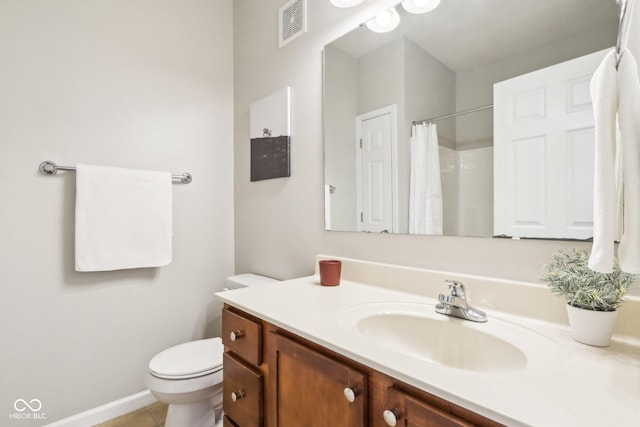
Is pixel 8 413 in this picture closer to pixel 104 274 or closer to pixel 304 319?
pixel 104 274

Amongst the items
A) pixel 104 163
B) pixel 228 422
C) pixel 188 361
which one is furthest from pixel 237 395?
pixel 104 163

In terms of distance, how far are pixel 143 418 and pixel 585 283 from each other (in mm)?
2012

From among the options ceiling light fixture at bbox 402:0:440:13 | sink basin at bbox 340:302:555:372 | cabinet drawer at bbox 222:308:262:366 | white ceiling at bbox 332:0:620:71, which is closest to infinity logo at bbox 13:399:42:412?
cabinet drawer at bbox 222:308:262:366

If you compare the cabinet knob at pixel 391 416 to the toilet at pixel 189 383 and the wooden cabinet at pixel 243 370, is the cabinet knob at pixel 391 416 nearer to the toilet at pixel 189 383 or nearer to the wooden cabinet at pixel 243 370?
the wooden cabinet at pixel 243 370

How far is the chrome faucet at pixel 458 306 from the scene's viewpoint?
820 mm

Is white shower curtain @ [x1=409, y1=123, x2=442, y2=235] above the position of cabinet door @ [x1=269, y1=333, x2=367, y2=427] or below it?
above

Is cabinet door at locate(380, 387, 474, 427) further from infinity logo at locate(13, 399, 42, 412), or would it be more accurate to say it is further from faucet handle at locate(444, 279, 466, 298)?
infinity logo at locate(13, 399, 42, 412)

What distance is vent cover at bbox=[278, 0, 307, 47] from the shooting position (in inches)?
60.1

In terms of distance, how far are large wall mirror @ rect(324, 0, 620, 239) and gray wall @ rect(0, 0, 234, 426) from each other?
960 mm

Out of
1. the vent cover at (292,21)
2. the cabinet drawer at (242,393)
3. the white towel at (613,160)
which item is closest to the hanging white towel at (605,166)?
the white towel at (613,160)

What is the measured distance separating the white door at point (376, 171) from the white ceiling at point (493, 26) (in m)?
0.28

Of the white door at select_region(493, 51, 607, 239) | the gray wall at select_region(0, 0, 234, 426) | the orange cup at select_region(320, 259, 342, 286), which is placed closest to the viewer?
the white door at select_region(493, 51, 607, 239)

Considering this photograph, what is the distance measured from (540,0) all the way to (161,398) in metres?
1.96

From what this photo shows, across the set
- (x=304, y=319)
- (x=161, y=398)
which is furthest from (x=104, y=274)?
(x=304, y=319)
